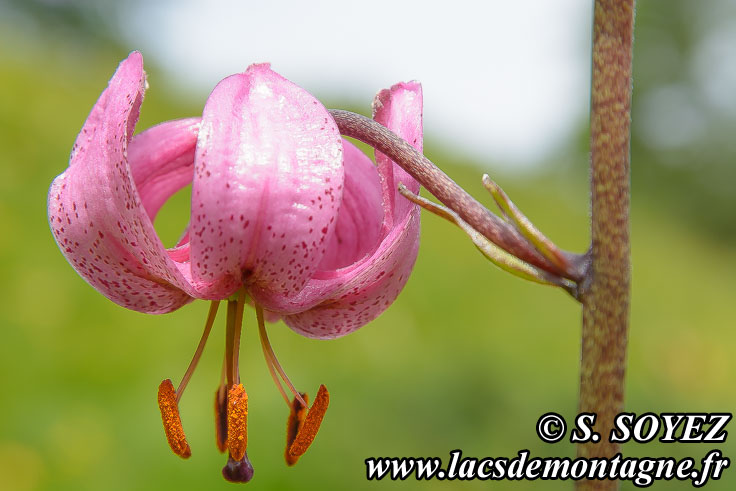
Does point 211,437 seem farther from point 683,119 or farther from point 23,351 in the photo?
point 683,119

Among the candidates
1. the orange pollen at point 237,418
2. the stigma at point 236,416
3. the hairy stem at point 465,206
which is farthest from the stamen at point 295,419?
the hairy stem at point 465,206

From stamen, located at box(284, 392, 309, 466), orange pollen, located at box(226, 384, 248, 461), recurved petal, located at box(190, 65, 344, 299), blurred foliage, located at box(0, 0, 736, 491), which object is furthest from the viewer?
blurred foliage, located at box(0, 0, 736, 491)

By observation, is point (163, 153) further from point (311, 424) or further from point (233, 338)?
point (311, 424)

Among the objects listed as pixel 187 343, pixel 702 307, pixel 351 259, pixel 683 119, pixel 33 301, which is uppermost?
pixel 683 119

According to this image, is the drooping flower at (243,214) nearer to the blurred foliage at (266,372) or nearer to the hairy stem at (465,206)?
the hairy stem at (465,206)

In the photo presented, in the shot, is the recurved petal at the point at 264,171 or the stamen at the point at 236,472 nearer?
the recurved petal at the point at 264,171

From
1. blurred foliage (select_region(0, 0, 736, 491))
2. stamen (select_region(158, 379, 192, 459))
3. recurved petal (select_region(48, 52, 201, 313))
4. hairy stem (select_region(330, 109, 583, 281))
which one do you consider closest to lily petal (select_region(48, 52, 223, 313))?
recurved petal (select_region(48, 52, 201, 313))

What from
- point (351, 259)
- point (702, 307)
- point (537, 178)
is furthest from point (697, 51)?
point (351, 259)

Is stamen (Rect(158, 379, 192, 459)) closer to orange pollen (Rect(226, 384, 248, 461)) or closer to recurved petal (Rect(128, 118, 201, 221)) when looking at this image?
orange pollen (Rect(226, 384, 248, 461))
